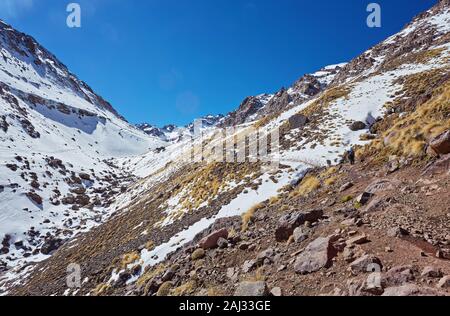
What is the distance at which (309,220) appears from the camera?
38.8 feet

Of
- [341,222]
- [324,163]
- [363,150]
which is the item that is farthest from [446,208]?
[324,163]

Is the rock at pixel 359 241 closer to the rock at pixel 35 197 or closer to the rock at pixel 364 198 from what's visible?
the rock at pixel 364 198

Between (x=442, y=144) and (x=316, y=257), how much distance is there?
328 inches

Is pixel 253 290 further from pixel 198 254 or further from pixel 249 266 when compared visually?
pixel 198 254

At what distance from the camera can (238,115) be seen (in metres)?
165

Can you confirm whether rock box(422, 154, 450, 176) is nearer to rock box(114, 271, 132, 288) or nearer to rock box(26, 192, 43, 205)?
rock box(114, 271, 132, 288)

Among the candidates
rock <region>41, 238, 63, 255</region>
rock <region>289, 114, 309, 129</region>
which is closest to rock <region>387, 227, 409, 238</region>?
rock <region>289, 114, 309, 129</region>

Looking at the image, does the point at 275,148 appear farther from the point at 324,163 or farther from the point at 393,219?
the point at 393,219

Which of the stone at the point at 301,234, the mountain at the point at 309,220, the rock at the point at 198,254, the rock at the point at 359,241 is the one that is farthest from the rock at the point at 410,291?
the rock at the point at 198,254

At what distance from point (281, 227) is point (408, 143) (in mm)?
8803

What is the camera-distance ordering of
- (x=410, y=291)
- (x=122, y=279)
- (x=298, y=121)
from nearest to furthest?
(x=410, y=291)
(x=122, y=279)
(x=298, y=121)

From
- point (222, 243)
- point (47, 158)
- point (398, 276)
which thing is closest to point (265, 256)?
point (222, 243)

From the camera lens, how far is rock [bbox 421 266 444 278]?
269 inches

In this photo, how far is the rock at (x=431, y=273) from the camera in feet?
22.4
